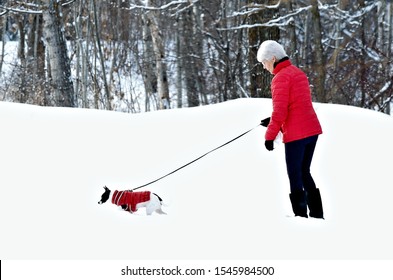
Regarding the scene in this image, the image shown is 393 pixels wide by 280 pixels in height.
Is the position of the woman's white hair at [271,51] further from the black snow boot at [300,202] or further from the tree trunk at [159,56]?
the tree trunk at [159,56]

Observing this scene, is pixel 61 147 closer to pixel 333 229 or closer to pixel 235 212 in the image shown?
pixel 235 212

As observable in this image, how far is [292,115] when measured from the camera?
491cm

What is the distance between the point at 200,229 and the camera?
4918 mm

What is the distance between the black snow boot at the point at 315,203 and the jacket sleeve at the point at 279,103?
1.99ft

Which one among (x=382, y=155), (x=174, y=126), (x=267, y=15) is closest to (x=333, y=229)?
(x=382, y=155)

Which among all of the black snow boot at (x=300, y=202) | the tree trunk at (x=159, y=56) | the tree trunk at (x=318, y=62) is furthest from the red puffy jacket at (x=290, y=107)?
the tree trunk at (x=159, y=56)

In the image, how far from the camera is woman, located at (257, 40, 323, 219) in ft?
15.9

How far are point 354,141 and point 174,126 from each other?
1980mm

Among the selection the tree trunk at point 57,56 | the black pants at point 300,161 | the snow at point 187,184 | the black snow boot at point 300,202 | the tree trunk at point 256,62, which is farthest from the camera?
the tree trunk at point 57,56

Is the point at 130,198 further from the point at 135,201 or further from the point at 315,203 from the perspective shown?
the point at 315,203

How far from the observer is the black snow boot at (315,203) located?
5.16 metres

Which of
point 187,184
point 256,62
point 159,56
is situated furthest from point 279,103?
point 159,56

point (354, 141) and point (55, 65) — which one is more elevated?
point (55, 65)

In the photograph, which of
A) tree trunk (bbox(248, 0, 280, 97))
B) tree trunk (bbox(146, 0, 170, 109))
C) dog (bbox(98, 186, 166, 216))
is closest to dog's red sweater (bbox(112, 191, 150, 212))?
dog (bbox(98, 186, 166, 216))
